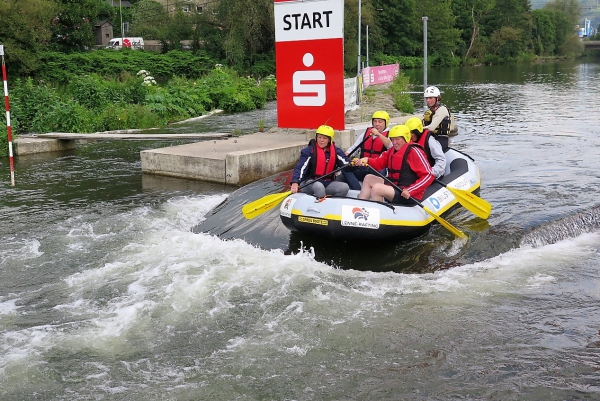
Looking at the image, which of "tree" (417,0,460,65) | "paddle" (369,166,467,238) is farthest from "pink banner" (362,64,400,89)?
"tree" (417,0,460,65)

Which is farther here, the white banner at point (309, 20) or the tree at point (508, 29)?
the tree at point (508, 29)

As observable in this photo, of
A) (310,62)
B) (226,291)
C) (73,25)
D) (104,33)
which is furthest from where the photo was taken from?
(104,33)

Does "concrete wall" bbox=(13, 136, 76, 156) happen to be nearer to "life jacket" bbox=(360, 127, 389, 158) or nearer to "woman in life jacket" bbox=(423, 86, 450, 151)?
"life jacket" bbox=(360, 127, 389, 158)

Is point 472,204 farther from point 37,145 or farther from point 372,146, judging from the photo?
point 37,145

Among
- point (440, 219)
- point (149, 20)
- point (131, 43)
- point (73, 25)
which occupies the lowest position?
point (440, 219)

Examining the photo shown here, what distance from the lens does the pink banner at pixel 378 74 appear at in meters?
29.3

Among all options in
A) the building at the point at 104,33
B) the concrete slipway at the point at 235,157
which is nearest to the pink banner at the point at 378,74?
the concrete slipway at the point at 235,157

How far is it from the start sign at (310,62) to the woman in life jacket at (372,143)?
2.56 metres

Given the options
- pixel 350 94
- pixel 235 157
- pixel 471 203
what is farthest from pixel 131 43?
pixel 471 203

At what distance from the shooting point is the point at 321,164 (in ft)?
28.3

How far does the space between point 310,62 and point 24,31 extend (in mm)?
25982

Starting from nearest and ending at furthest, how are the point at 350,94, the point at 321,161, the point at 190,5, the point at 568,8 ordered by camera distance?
1. the point at 321,161
2. the point at 350,94
3. the point at 190,5
4. the point at 568,8

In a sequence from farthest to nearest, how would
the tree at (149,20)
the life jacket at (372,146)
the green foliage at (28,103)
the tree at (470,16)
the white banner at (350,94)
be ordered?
the tree at (470,16)
the tree at (149,20)
the white banner at (350,94)
the green foliage at (28,103)
the life jacket at (372,146)

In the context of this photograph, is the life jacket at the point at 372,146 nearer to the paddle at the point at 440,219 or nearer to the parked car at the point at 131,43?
the paddle at the point at 440,219
